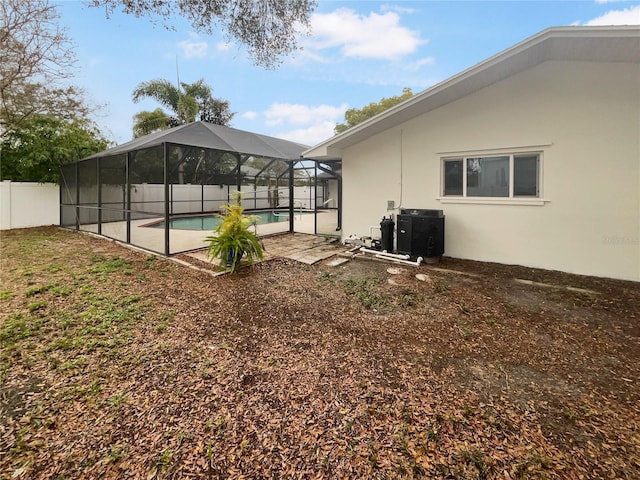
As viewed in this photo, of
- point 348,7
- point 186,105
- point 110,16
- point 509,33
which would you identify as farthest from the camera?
point 186,105

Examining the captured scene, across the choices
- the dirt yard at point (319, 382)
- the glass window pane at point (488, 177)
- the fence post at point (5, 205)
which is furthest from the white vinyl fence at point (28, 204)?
the glass window pane at point (488, 177)

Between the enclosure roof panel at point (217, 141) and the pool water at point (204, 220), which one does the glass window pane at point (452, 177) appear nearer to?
the enclosure roof panel at point (217, 141)

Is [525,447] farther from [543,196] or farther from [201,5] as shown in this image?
[201,5]

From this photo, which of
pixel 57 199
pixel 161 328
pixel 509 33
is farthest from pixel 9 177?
pixel 509 33

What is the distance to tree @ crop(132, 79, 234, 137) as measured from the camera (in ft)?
55.6

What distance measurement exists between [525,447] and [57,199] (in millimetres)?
13676

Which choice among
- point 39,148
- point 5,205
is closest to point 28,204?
point 5,205

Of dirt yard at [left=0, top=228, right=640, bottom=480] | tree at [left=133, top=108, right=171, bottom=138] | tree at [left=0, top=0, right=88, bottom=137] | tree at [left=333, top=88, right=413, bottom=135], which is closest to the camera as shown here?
dirt yard at [left=0, top=228, right=640, bottom=480]

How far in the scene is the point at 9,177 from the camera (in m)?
9.78

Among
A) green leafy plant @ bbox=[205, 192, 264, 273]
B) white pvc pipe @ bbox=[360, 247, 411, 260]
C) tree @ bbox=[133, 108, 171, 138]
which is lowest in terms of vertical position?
white pvc pipe @ bbox=[360, 247, 411, 260]

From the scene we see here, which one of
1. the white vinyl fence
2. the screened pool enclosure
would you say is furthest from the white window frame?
the white vinyl fence

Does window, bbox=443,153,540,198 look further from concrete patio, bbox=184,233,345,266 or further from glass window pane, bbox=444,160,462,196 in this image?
concrete patio, bbox=184,233,345,266

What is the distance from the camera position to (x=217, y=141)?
9.27m

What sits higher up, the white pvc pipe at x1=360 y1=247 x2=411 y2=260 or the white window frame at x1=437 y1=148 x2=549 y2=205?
the white window frame at x1=437 y1=148 x2=549 y2=205
